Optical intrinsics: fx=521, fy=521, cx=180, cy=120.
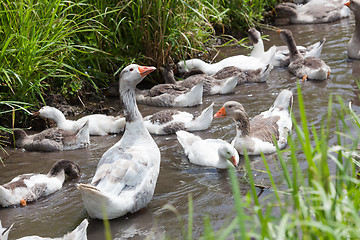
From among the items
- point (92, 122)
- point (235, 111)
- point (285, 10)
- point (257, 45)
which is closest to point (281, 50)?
point (257, 45)

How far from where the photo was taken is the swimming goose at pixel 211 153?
6.30 meters

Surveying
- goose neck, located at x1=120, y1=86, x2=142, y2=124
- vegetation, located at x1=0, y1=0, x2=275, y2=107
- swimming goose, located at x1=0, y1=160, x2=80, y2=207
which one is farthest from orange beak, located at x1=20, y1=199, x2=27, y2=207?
vegetation, located at x1=0, y1=0, x2=275, y2=107

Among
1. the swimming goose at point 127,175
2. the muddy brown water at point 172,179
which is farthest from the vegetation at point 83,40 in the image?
the swimming goose at point 127,175

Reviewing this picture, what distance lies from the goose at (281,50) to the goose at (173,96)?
214 centimetres

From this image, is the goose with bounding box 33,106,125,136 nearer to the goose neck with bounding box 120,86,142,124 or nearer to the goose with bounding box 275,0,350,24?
the goose neck with bounding box 120,86,142,124

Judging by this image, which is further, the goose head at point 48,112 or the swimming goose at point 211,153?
the goose head at point 48,112

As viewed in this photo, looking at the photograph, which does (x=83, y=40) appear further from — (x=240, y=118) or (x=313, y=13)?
(x=313, y=13)

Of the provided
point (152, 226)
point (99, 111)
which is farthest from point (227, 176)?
point (99, 111)

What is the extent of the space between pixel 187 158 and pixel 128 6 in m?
3.59

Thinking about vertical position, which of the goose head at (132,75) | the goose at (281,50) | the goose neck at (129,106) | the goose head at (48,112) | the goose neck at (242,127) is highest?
the goose head at (132,75)

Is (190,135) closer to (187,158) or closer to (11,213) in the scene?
(187,158)

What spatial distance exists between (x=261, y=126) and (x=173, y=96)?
210 centimetres

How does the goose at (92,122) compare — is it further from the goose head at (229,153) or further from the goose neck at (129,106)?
the goose head at (229,153)

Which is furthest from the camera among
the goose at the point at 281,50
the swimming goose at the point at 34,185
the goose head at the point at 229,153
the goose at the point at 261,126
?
the goose at the point at 281,50
